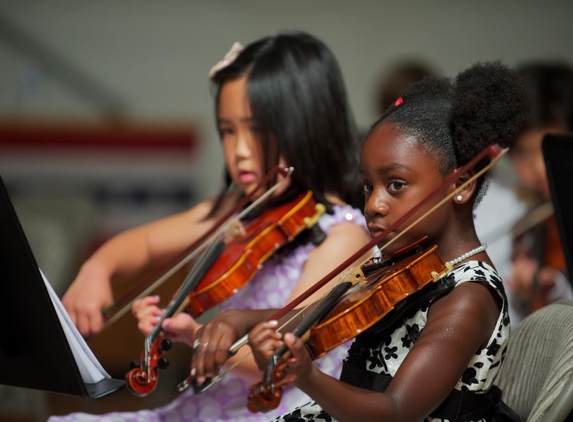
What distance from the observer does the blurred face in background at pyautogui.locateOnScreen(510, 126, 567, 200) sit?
84.1 inches

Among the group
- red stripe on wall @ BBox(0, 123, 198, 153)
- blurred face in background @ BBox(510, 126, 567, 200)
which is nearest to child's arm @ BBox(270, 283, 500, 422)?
blurred face in background @ BBox(510, 126, 567, 200)

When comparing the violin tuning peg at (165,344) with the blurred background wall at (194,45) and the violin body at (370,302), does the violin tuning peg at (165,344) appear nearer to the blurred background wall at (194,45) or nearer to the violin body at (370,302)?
the violin body at (370,302)

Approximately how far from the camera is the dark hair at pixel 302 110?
1.57 meters

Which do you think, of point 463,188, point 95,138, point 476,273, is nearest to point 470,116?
point 463,188

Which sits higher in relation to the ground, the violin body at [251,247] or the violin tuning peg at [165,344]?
the violin body at [251,247]

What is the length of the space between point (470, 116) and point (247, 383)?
2.22 feet

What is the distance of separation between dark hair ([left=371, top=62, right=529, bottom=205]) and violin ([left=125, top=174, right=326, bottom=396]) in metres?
0.38

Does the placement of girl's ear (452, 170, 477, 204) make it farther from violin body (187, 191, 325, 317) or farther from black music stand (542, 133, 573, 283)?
violin body (187, 191, 325, 317)

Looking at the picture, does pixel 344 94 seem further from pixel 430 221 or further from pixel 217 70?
pixel 430 221

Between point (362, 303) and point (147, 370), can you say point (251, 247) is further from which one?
point (362, 303)

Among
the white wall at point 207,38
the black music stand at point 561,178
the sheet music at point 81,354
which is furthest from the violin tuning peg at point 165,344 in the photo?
the white wall at point 207,38

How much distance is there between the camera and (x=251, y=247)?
4.81 feet

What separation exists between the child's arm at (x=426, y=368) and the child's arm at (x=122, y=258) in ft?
2.20

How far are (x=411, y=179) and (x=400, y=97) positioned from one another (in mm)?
179
